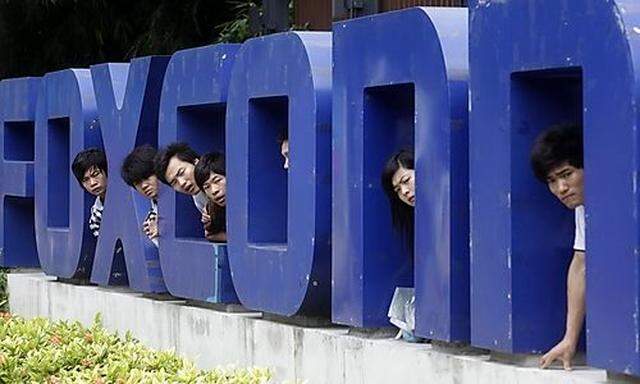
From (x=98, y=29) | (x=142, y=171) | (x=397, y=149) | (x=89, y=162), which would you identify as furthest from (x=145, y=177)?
(x=98, y=29)

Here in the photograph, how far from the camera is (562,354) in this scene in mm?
5836

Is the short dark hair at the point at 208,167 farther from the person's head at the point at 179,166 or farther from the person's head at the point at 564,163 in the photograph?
the person's head at the point at 564,163

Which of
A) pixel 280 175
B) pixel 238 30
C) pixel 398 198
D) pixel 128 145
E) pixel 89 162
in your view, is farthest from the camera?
pixel 238 30

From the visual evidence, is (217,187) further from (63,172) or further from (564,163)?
(564,163)

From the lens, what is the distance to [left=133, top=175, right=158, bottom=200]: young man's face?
9.29 meters

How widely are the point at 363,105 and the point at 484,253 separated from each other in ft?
3.83

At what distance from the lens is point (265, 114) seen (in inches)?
324

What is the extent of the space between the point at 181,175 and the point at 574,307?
11.3ft

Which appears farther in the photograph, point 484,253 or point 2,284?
point 2,284

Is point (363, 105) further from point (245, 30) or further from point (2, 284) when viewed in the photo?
point (2, 284)

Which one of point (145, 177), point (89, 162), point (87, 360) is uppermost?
point (89, 162)

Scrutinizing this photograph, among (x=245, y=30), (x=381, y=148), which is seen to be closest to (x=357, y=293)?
(x=381, y=148)

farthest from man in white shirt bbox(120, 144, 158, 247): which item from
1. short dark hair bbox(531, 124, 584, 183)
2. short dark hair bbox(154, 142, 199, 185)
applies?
short dark hair bbox(531, 124, 584, 183)

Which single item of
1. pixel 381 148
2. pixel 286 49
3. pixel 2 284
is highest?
pixel 286 49
